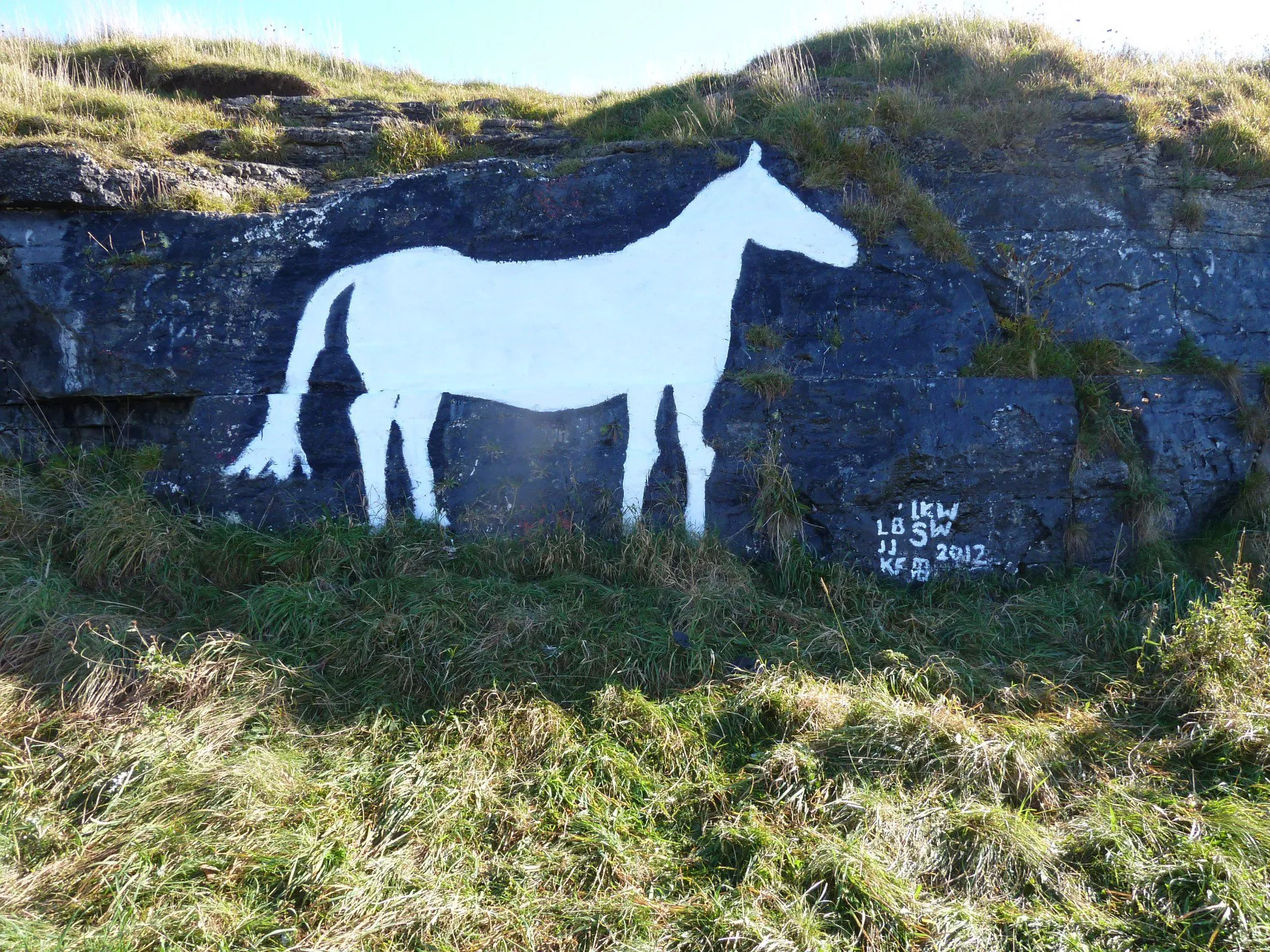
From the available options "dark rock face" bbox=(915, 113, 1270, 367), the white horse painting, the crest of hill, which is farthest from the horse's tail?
"dark rock face" bbox=(915, 113, 1270, 367)

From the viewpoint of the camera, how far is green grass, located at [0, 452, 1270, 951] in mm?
2621

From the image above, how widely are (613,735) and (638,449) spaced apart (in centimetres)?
203

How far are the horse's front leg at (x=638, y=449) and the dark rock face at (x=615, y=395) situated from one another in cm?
6

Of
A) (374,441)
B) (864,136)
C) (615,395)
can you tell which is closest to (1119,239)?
(864,136)

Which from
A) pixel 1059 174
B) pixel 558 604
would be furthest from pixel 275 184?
pixel 1059 174

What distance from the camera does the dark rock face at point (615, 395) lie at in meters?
4.83

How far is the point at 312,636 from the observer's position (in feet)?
12.8

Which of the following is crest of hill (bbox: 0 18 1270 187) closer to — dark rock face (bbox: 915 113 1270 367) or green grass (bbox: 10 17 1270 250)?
green grass (bbox: 10 17 1270 250)

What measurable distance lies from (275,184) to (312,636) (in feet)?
11.4

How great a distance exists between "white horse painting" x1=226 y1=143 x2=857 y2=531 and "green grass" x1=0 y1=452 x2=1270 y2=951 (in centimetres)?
64

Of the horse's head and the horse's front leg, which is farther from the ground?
the horse's head

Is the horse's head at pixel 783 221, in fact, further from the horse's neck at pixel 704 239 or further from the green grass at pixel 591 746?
the green grass at pixel 591 746

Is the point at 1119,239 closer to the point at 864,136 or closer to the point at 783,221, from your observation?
the point at 864,136

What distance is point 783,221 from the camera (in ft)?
17.9
